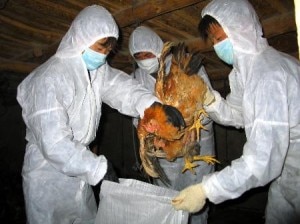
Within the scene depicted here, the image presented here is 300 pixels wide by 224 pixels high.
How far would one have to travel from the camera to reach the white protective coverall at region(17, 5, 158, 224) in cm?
247

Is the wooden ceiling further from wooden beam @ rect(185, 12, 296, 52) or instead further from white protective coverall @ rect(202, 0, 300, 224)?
white protective coverall @ rect(202, 0, 300, 224)

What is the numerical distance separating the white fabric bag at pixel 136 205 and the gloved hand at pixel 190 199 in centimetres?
5

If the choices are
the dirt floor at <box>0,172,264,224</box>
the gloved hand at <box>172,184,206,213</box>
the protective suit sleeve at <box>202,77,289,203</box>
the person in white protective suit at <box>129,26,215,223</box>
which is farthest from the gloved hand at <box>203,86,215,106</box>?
the dirt floor at <box>0,172,264,224</box>

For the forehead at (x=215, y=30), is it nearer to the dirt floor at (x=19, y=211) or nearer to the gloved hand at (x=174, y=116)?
the gloved hand at (x=174, y=116)

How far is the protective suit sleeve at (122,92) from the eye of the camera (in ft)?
10.6

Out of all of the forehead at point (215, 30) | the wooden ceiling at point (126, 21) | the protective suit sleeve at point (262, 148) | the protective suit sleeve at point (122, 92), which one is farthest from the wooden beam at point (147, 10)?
the protective suit sleeve at point (262, 148)

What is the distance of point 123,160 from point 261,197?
15.2 ft

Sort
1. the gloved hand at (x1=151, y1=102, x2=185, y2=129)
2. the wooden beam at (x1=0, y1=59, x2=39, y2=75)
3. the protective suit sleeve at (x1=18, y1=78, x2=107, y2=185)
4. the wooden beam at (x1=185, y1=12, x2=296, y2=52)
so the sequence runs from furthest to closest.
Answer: the wooden beam at (x1=0, y1=59, x2=39, y2=75) < the wooden beam at (x1=185, y1=12, x2=296, y2=52) < the gloved hand at (x1=151, y1=102, x2=185, y2=129) < the protective suit sleeve at (x1=18, y1=78, x2=107, y2=185)

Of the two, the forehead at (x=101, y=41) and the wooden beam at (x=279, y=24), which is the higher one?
the forehead at (x=101, y=41)

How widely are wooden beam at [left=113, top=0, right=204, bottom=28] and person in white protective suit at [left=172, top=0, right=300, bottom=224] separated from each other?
21.5 inches

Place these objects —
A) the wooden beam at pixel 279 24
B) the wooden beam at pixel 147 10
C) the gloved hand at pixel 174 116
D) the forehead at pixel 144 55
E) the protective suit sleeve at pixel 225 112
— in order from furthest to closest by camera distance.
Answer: the forehead at pixel 144 55
the wooden beam at pixel 279 24
the protective suit sleeve at pixel 225 112
the wooden beam at pixel 147 10
the gloved hand at pixel 174 116

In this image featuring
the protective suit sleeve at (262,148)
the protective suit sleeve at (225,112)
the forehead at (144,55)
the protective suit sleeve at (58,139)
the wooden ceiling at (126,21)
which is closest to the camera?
the protective suit sleeve at (262,148)

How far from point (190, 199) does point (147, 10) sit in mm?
2380

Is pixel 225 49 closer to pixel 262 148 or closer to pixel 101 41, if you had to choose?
pixel 262 148
